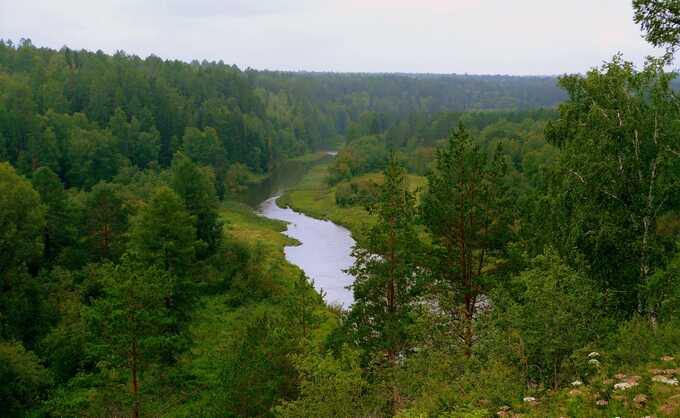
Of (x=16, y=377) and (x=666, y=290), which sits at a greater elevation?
(x=666, y=290)

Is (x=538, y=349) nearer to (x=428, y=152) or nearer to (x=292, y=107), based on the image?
(x=428, y=152)

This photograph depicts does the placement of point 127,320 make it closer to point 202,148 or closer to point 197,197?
point 197,197

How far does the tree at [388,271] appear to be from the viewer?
73.4 ft

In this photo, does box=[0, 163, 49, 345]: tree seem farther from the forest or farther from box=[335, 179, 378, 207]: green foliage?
box=[335, 179, 378, 207]: green foliage

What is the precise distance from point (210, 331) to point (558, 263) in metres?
26.5

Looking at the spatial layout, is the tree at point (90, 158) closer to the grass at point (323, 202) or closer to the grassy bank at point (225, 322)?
the grass at point (323, 202)

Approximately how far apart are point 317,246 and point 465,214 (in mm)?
38833

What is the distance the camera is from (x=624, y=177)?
17781 millimetres

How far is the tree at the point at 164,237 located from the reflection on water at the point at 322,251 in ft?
35.6

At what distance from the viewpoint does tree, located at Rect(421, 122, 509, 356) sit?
→ 22.8 metres

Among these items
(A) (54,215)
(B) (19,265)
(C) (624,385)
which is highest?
(C) (624,385)

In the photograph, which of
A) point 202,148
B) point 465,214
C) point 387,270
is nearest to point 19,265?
point 387,270

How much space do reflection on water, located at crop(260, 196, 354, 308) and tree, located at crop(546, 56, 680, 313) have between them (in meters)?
21.6

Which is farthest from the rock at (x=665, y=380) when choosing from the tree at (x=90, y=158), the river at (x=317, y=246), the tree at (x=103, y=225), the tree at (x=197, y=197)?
the tree at (x=90, y=158)
